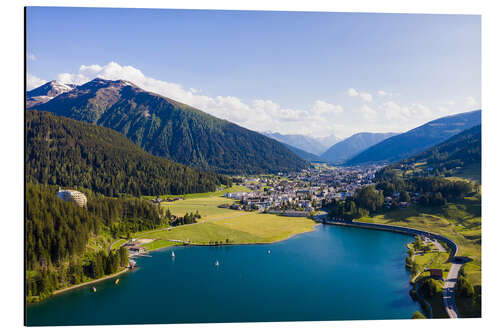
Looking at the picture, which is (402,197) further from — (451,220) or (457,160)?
(457,160)

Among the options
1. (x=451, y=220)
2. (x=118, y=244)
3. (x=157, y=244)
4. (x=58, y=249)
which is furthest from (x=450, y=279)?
(x=118, y=244)

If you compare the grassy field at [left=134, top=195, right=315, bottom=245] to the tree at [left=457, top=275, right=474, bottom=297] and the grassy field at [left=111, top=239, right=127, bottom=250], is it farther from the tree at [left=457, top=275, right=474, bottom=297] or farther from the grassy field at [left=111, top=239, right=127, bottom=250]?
the tree at [left=457, top=275, right=474, bottom=297]

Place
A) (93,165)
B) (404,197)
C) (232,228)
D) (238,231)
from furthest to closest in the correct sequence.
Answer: (93,165) → (404,197) → (232,228) → (238,231)

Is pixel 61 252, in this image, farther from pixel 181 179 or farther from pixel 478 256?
pixel 181 179

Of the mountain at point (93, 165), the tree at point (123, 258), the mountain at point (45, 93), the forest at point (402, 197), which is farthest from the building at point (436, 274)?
A: the mountain at point (45, 93)

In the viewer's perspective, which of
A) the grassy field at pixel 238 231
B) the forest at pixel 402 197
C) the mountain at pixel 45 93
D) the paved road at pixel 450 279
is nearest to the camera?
the paved road at pixel 450 279

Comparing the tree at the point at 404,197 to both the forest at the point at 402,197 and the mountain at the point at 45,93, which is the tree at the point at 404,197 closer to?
the forest at the point at 402,197
